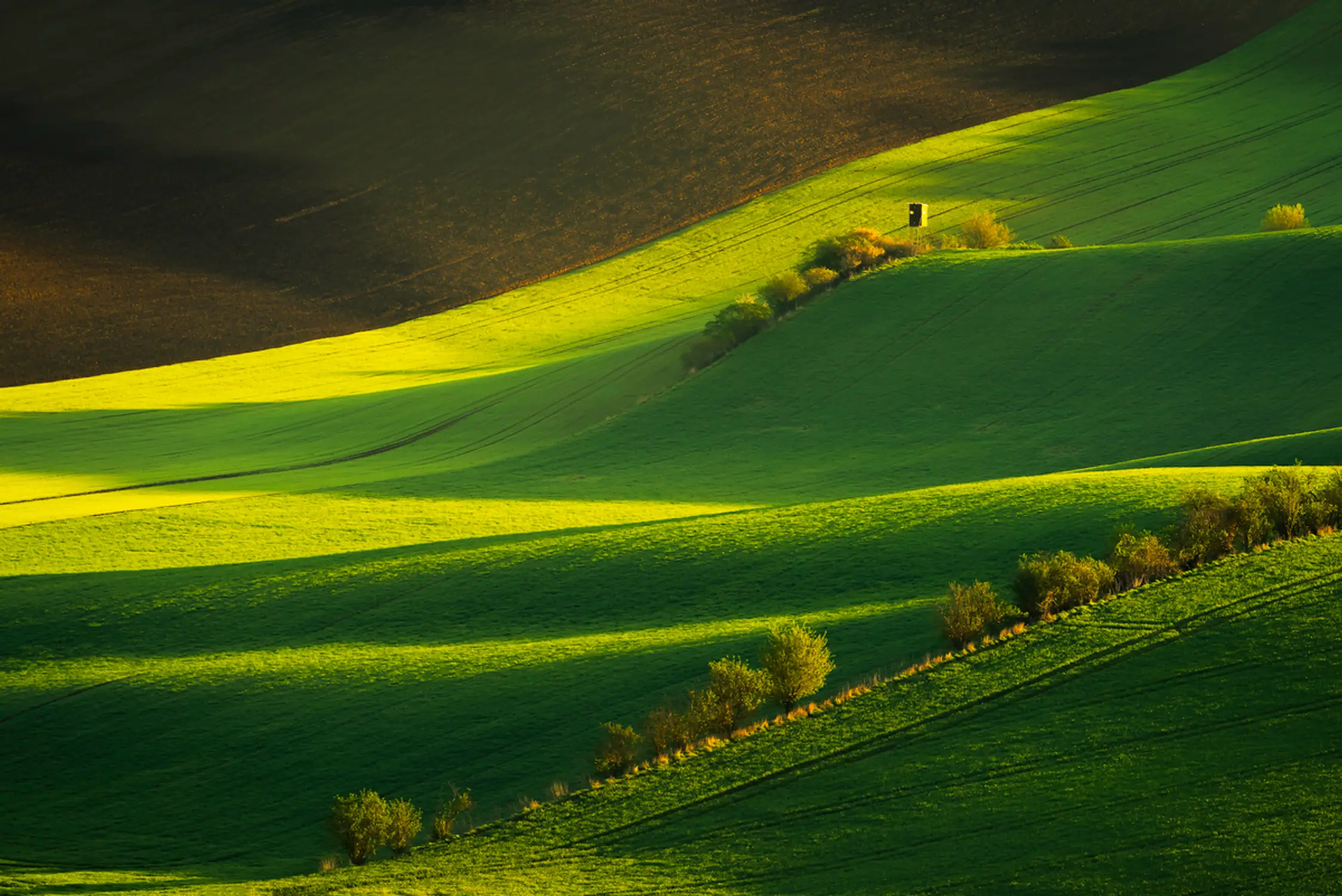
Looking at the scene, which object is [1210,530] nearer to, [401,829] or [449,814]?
[449,814]

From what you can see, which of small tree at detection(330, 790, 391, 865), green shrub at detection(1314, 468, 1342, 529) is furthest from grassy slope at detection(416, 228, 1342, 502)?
small tree at detection(330, 790, 391, 865)

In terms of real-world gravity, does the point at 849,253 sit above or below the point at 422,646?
above

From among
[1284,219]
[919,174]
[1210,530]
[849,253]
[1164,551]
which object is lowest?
[1164,551]

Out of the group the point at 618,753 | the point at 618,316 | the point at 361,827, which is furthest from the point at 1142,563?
the point at 618,316

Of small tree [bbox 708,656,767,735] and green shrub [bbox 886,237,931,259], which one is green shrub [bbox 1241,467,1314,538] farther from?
green shrub [bbox 886,237,931,259]

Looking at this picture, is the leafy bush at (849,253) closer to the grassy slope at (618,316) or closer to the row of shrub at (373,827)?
the grassy slope at (618,316)

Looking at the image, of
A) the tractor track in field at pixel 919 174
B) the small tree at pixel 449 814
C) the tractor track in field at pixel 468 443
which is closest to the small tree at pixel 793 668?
the small tree at pixel 449 814
